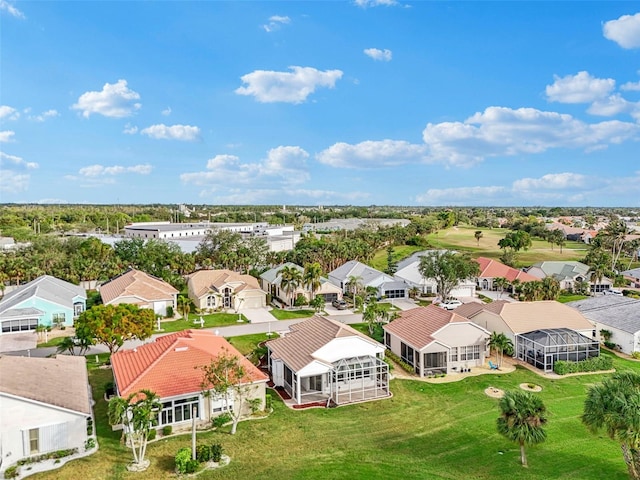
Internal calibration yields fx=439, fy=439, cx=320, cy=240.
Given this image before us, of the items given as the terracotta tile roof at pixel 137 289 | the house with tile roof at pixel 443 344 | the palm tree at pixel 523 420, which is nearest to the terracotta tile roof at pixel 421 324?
the house with tile roof at pixel 443 344

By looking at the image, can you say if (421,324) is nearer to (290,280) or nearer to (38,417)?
(290,280)

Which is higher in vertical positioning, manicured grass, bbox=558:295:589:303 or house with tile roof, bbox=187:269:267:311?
house with tile roof, bbox=187:269:267:311

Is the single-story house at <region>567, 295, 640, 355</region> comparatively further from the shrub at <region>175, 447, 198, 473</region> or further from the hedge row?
the shrub at <region>175, 447, 198, 473</region>

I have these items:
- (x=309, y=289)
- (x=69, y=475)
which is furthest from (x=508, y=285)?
(x=69, y=475)

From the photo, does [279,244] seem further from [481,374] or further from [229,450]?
[229,450]

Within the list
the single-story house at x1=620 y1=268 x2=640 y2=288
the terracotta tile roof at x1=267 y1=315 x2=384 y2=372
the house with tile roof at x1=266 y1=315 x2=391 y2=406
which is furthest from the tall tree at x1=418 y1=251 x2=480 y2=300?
the single-story house at x1=620 y1=268 x2=640 y2=288

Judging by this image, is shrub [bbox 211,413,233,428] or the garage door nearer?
shrub [bbox 211,413,233,428]
